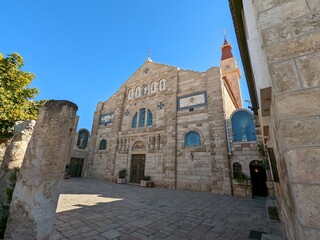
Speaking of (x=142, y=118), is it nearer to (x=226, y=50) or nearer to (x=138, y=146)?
(x=138, y=146)

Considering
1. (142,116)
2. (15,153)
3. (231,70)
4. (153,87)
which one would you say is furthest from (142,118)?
(231,70)

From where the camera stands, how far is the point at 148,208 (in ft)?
18.0

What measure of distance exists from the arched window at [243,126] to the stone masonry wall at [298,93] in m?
9.29

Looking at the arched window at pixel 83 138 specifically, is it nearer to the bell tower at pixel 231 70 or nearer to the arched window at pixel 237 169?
the arched window at pixel 237 169

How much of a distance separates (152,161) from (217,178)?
17.0 feet

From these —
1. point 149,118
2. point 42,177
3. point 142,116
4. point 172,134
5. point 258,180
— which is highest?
point 142,116

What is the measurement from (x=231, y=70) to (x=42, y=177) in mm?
24505

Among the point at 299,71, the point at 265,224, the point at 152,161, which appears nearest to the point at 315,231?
the point at 299,71

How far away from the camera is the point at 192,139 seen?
37.7ft

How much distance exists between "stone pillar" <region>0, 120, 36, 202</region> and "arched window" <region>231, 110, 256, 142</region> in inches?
401

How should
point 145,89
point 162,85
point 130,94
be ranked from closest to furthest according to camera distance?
point 162,85 → point 145,89 → point 130,94

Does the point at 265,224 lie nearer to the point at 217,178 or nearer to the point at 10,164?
the point at 217,178

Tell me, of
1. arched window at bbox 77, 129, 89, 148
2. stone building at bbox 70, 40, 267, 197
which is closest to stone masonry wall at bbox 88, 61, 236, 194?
stone building at bbox 70, 40, 267, 197

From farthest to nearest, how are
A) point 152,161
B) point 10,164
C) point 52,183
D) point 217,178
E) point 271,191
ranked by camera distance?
point 152,161 < point 217,178 < point 271,191 < point 10,164 < point 52,183
